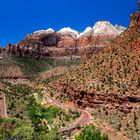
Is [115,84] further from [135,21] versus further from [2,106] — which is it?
[2,106]

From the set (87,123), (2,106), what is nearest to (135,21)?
(87,123)

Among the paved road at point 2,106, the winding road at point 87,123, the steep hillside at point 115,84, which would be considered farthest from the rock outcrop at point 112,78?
the paved road at point 2,106

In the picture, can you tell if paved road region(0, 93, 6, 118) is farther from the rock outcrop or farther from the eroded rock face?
the eroded rock face

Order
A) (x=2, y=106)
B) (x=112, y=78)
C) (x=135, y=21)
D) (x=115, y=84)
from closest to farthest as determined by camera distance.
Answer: (x=115, y=84)
(x=112, y=78)
(x=2, y=106)
(x=135, y=21)

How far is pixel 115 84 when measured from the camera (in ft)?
261

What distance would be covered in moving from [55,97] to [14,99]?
1146cm

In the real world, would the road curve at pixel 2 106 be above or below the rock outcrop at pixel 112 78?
below

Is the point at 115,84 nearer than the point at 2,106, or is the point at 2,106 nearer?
the point at 115,84

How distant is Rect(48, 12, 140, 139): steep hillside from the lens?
239 ft

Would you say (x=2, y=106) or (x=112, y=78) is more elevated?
(x=112, y=78)

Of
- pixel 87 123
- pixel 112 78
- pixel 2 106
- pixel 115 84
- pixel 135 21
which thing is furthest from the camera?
pixel 135 21

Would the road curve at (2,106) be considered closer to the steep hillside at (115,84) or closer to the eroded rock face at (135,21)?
the steep hillside at (115,84)

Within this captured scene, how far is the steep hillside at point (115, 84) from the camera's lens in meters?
72.8

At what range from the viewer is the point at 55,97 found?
105 meters
